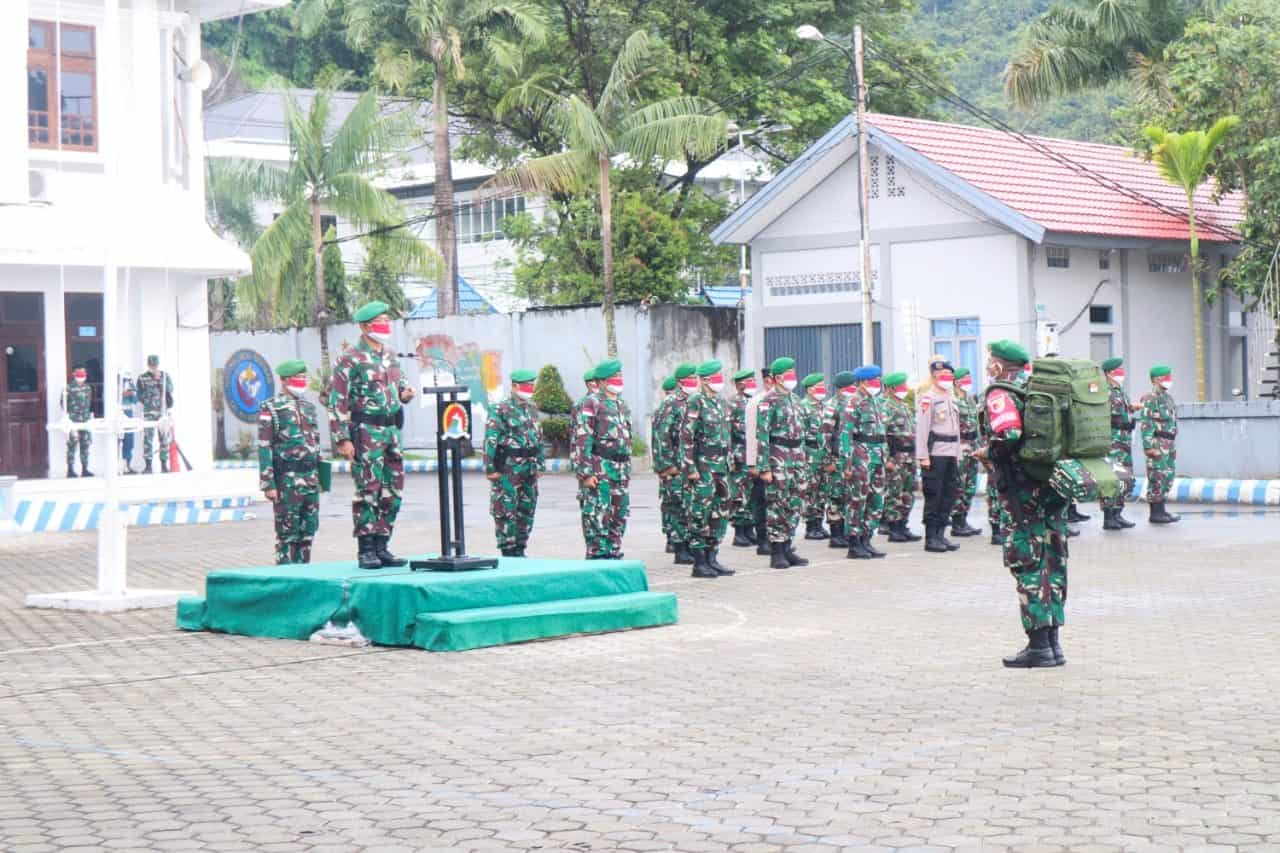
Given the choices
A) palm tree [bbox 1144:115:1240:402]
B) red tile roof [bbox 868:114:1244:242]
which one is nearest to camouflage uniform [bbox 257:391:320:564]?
palm tree [bbox 1144:115:1240:402]

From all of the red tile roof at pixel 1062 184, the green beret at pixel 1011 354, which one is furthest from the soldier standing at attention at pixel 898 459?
the red tile roof at pixel 1062 184

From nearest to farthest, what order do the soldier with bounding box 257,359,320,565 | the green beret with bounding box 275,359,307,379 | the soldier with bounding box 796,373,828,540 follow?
the soldier with bounding box 257,359,320,565
the green beret with bounding box 275,359,307,379
the soldier with bounding box 796,373,828,540

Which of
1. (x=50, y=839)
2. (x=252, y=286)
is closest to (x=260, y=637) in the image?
(x=50, y=839)

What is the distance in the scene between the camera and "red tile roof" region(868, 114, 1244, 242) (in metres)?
28.5

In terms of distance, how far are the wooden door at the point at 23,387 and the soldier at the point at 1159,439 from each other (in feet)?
54.2

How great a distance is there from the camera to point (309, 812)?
256 inches

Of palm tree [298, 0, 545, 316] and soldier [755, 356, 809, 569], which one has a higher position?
palm tree [298, 0, 545, 316]

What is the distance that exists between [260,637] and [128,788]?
15.2ft

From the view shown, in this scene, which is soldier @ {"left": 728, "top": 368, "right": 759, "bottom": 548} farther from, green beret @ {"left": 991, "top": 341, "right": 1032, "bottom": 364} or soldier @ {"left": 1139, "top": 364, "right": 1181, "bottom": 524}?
green beret @ {"left": 991, "top": 341, "right": 1032, "bottom": 364}

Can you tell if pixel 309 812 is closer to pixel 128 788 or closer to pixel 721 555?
pixel 128 788

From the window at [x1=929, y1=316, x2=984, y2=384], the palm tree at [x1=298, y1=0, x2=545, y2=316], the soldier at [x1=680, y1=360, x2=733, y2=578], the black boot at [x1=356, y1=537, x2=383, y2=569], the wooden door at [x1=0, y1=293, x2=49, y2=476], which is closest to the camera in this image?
the black boot at [x1=356, y1=537, x2=383, y2=569]

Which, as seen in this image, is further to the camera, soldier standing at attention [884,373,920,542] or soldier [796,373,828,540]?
soldier standing at attention [884,373,920,542]

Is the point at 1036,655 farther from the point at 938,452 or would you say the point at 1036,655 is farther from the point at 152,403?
the point at 152,403

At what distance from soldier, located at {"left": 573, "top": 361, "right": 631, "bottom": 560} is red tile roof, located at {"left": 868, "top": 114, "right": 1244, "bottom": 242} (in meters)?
14.6
